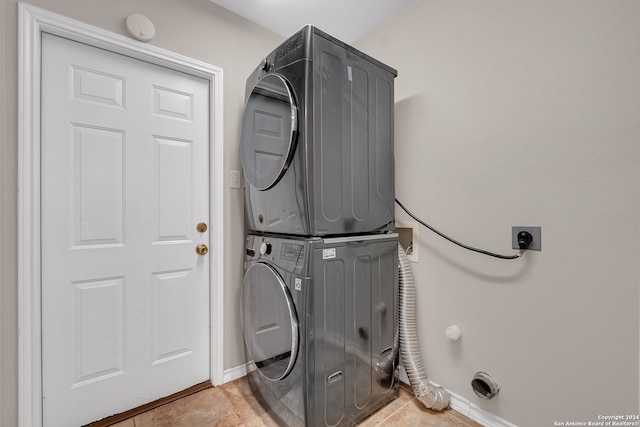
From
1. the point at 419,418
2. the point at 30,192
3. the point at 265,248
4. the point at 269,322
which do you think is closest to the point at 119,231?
the point at 30,192

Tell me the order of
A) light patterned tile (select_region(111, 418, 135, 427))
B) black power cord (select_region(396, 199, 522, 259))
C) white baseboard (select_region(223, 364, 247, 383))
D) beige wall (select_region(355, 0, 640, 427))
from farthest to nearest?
white baseboard (select_region(223, 364, 247, 383)), light patterned tile (select_region(111, 418, 135, 427)), black power cord (select_region(396, 199, 522, 259)), beige wall (select_region(355, 0, 640, 427))

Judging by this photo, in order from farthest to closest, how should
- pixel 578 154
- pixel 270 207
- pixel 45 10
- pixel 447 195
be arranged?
pixel 447 195, pixel 270 207, pixel 45 10, pixel 578 154

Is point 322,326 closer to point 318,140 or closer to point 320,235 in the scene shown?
point 320,235

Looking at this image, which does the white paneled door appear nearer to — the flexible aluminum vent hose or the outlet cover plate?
the flexible aluminum vent hose

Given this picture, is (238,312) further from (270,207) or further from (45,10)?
(45,10)

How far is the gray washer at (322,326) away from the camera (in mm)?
1224

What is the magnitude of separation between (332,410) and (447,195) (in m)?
1.24

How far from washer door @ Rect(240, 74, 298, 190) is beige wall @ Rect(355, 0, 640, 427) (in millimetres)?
851

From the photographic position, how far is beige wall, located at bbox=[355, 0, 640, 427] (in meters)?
1.05

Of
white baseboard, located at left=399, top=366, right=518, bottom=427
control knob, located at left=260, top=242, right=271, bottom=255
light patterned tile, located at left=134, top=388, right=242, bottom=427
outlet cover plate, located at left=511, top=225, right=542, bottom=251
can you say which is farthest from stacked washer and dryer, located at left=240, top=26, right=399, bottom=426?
outlet cover plate, located at left=511, top=225, right=542, bottom=251

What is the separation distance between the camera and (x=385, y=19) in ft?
6.17

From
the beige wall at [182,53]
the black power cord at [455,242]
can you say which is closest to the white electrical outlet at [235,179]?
the beige wall at [182,53]

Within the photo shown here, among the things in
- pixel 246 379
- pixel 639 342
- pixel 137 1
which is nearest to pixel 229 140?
pixel 137 1

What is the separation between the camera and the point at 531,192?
126cm
